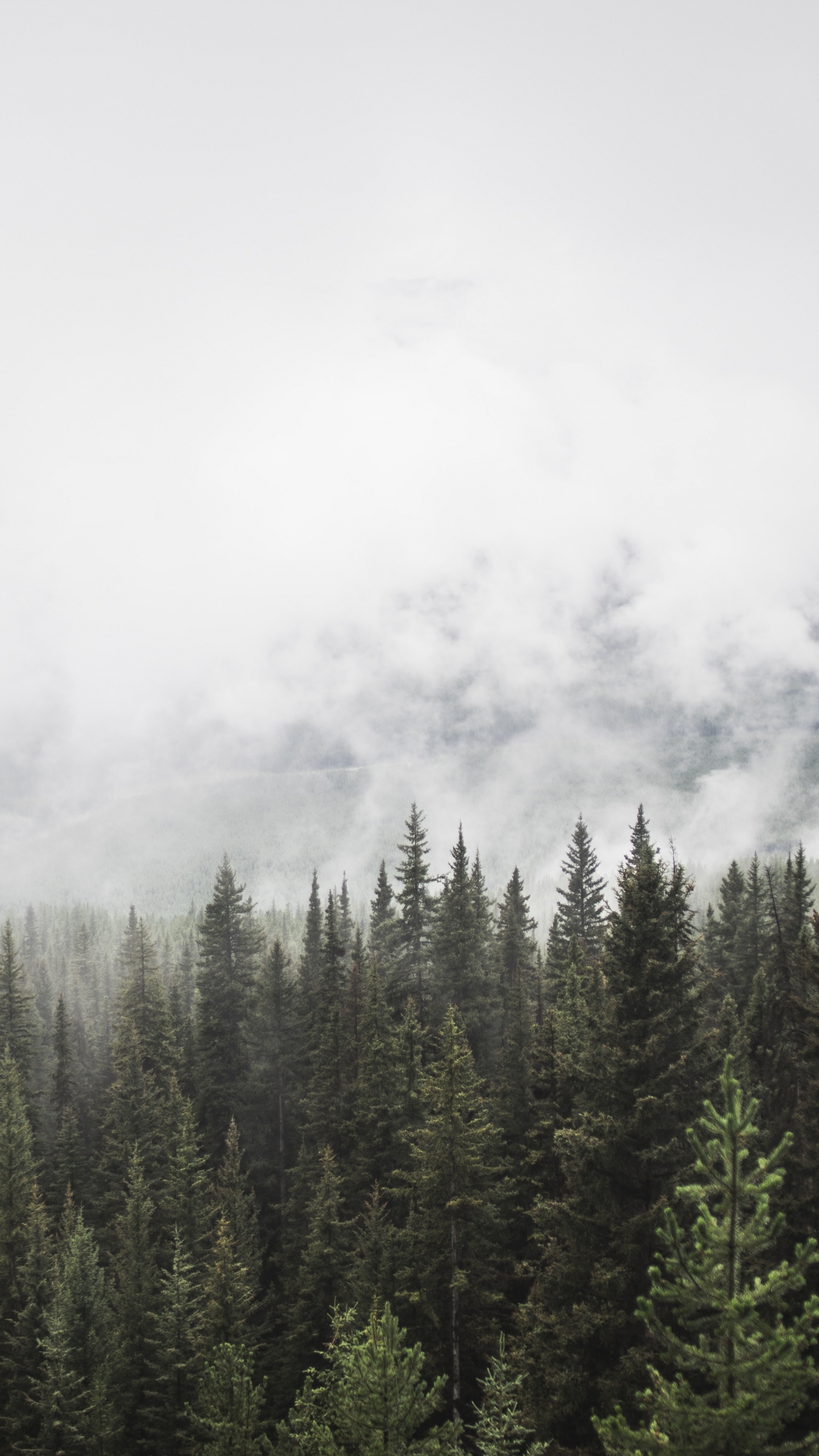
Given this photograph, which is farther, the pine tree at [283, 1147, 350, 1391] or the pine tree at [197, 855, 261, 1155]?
the pine tree at [197, 855, 261, 1155]

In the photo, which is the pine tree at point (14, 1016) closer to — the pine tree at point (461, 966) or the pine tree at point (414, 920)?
the pine tree at point (414, 920)

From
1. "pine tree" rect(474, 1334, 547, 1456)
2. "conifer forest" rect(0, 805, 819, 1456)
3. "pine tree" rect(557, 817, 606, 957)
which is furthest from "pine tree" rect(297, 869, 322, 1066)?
"pine tree" rect(474, 1334, 547, 1456)

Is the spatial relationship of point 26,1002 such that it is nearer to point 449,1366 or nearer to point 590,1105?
point 449,1366

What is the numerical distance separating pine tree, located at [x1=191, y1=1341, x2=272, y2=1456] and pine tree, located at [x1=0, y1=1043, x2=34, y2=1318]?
90.5 feet

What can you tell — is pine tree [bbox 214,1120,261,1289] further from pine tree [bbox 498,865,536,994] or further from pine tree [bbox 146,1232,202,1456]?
pine tree [bbox 498,865,536,994]

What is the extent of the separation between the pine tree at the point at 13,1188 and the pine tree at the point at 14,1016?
41.1 ft

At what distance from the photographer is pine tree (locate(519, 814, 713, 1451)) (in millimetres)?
19250

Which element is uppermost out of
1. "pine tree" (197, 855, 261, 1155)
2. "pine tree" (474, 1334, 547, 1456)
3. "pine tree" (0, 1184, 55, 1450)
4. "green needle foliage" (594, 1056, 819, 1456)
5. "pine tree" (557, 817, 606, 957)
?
"pine tree" (557, 817, 606, 957)

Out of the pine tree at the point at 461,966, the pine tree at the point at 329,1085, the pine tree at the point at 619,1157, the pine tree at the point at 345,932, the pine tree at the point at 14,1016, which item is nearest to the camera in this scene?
the pine tree at the point at 619,1157

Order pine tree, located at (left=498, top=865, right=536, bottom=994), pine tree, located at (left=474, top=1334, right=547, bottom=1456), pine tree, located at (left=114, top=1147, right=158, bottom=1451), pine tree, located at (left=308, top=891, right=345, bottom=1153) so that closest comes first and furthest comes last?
pine tree, located at (left=474, top=1334, right=547, bottom=1456), pine tree, located at (left=114, top=1147, right=158, bottom=1451), pine tree, located at (left=308, top=891, right=345, bottom=1153), pine tree, located at (left=498, top=865, right=536, bottom=994)

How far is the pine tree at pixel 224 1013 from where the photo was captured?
196 feet

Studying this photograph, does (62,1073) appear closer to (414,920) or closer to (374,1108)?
(414,920)

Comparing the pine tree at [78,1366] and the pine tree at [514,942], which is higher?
the pine tree at [514,942]

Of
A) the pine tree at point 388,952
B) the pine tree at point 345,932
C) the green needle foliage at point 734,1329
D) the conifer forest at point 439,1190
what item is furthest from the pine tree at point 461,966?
the green needle foliage at point 734,1329
